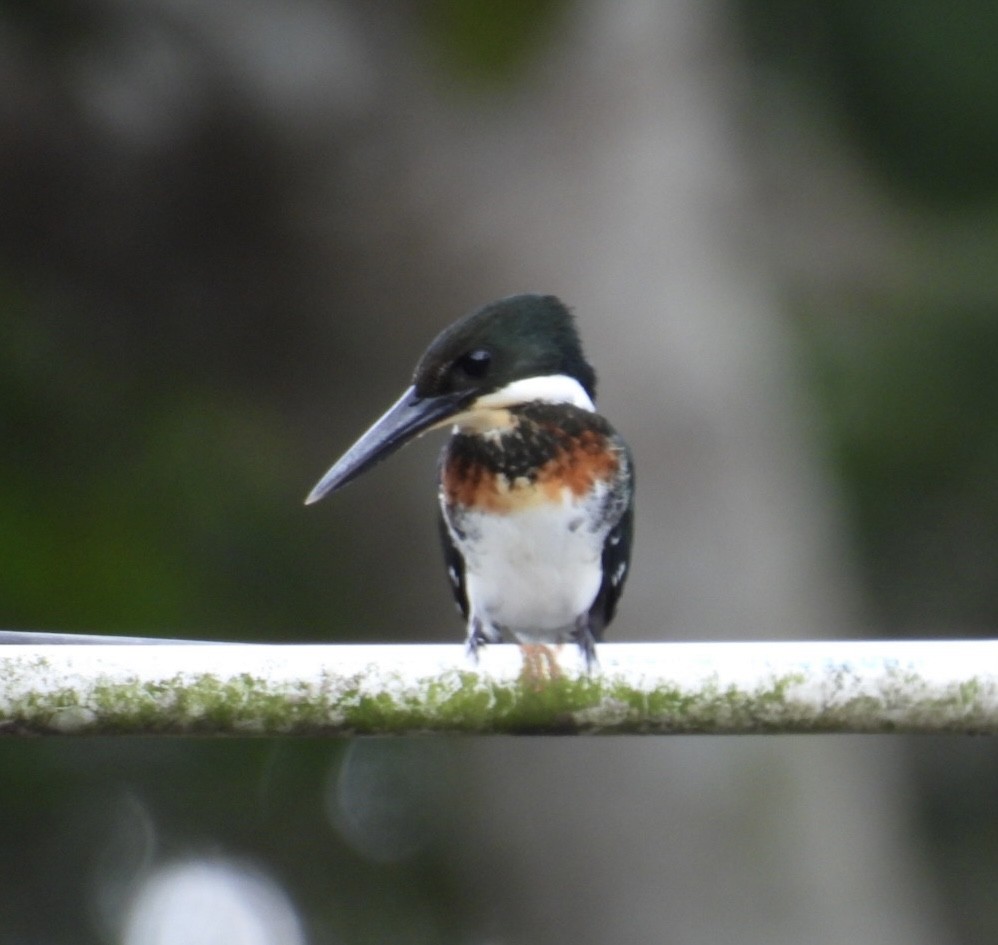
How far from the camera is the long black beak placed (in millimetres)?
2904

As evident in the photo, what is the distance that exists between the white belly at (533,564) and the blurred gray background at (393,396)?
6.29ft

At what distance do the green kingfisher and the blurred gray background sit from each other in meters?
2.00

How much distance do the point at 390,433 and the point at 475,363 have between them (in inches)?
8.5

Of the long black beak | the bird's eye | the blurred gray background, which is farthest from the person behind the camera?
the blurred gray background

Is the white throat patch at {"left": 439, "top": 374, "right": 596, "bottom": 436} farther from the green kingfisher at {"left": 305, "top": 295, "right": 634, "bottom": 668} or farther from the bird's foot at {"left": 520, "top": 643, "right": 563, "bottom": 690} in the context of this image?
the bird's foot at {"left": 520, "top": 643, "right": 563, "bottom": 690}

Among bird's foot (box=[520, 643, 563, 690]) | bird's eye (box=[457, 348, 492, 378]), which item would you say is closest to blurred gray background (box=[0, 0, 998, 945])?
bird's eye (box=[457, 348, 492, 378])

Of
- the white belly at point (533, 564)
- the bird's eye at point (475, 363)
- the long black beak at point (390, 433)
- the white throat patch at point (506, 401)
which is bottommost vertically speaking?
the white belly at point (533, 564)

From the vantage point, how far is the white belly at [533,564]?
3.12m

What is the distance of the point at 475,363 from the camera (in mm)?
3045

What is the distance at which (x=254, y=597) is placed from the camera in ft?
19.7

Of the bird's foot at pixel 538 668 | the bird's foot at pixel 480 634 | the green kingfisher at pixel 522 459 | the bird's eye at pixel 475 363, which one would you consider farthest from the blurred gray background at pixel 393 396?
the bird's foot at pixel 538 668

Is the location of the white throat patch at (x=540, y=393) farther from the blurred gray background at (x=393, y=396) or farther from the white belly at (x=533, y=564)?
the blurred gray background at (x=393, y=396)

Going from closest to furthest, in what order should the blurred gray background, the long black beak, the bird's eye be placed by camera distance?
the long black beak < the bird's eye < the blurred gray background

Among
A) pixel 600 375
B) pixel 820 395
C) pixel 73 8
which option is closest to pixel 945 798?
pixel 820 395
